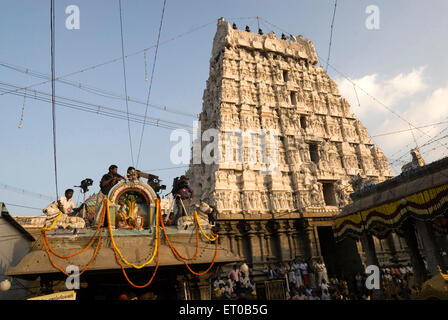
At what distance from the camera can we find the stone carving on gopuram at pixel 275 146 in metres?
22.3

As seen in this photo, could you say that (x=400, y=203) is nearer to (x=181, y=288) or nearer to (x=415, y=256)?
(x=415, y=256)

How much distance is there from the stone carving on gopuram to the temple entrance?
2.80 meters

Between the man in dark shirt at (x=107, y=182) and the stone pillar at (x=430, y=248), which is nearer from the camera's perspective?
the man in dark shirt at (x=107, y=182)

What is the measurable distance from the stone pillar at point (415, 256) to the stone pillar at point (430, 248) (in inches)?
61.4

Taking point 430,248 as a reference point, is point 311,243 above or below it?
above

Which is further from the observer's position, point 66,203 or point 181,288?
point 66,203

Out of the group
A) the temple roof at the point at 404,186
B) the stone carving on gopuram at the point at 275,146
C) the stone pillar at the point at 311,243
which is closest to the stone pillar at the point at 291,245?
the stone carving on gopuram at the point at 275,146

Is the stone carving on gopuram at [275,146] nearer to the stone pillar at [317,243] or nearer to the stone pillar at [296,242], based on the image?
the stone pillar at [296,242]

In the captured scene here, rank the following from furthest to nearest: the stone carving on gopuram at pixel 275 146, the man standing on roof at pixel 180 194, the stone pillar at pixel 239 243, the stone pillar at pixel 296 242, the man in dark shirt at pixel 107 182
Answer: the stone carving on gopuram at pixel 275 146, the stone pillar at pixel 296 242, the stone pillar at pixel 239 243, the man standing on roof at pixel 180 194, the man in dark shirt at pixel 107 182

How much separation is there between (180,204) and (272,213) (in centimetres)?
1194

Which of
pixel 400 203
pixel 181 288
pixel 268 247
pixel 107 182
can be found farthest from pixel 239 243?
pixel 107 182

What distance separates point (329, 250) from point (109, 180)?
22.3 m

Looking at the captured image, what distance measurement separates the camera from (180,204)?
12445mm

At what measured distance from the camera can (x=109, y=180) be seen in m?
11.9
